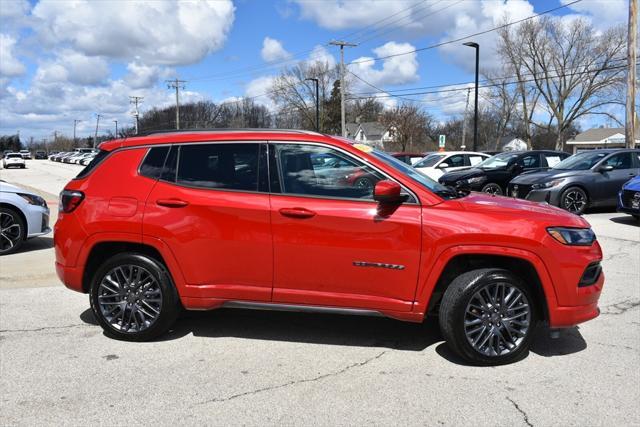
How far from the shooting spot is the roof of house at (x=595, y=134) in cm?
8962

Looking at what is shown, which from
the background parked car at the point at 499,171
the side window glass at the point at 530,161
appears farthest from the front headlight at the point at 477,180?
the side window glass at the point at 530,161

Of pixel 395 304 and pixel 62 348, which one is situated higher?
pixel 395 304

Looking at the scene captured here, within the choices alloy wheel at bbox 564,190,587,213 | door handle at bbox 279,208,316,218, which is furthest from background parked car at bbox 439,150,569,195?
door handle at bbox 279,208,316,218

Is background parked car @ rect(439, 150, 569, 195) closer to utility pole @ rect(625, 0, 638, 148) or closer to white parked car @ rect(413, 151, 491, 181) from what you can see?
white parked car @ rect(413, 151, 491, 181)

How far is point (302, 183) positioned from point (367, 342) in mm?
1512

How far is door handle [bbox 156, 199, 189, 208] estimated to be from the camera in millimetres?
4340

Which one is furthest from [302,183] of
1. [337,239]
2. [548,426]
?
[548,426]

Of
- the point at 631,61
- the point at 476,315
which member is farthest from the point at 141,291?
the point at 631,61

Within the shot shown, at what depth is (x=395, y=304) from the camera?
13.5ft

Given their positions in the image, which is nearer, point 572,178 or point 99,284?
point 99,284

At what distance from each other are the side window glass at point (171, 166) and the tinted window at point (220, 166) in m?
0.05

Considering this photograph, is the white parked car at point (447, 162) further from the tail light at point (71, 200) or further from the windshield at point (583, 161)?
the tail light at point (71, 200)

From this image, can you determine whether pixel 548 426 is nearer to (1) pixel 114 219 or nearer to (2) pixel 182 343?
(2) pixel 182 343

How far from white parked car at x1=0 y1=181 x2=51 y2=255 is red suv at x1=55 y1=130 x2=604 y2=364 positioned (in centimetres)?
430
